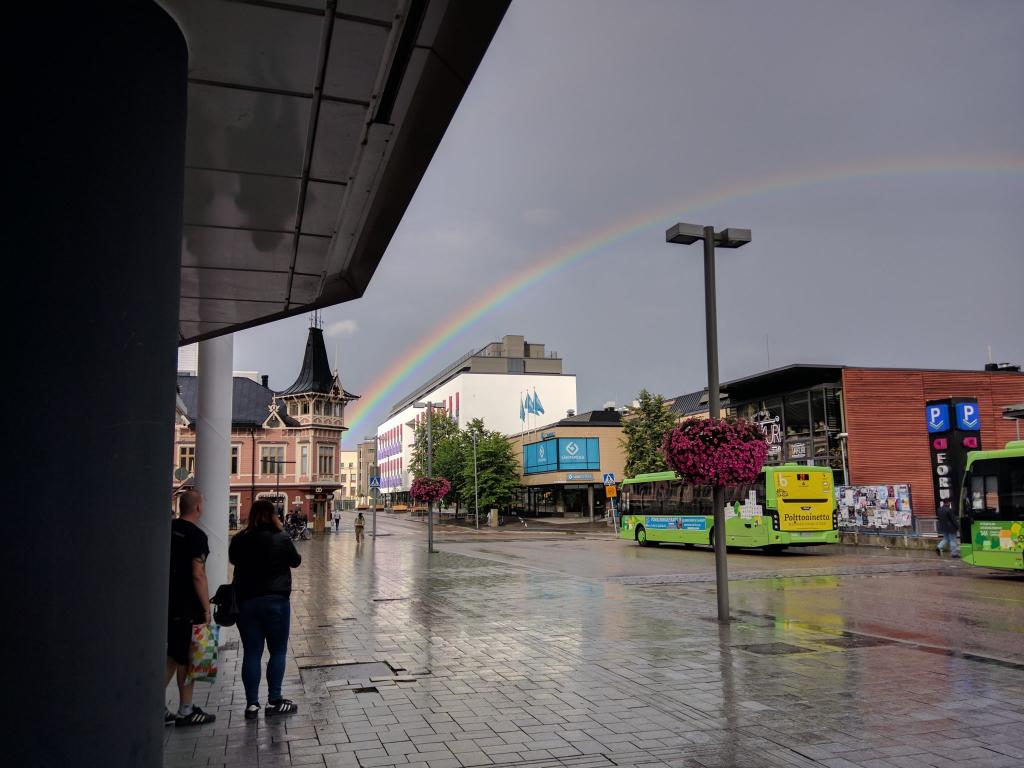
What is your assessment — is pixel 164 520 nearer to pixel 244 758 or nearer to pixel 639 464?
pixel 244 758

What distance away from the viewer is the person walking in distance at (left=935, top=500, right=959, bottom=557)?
26750 mm

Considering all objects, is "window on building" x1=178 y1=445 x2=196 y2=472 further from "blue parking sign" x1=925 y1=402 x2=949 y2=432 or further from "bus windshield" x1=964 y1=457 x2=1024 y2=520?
"bus windshield" x1=964 y1=457 x2=1024 y2=520

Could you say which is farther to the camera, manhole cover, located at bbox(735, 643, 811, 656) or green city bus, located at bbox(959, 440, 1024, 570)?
green city bus, located at bbox(959, 440, 1024, 570)

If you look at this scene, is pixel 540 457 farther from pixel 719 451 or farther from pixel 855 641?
pixel 855 641

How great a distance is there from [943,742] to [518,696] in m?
3.47

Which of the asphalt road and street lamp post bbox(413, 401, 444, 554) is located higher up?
street lamp post bbox(413, 401, 444, 554)

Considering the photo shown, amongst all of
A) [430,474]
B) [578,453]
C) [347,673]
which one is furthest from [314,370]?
[347,673]

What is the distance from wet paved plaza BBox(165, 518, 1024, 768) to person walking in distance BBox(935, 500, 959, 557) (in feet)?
37.5

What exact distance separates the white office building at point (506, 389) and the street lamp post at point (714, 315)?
86.6 meters

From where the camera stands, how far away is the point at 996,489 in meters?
19.5

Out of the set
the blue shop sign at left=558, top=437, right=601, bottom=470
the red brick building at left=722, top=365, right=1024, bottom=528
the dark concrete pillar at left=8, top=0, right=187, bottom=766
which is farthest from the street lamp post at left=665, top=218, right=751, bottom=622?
the blue shop sign at left=558, top=437, right=601, bottom=470

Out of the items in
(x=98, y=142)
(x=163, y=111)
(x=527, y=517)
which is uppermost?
(x=163, y=111)

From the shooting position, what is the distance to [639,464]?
2366 inches

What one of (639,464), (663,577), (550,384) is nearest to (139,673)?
(663,577)
